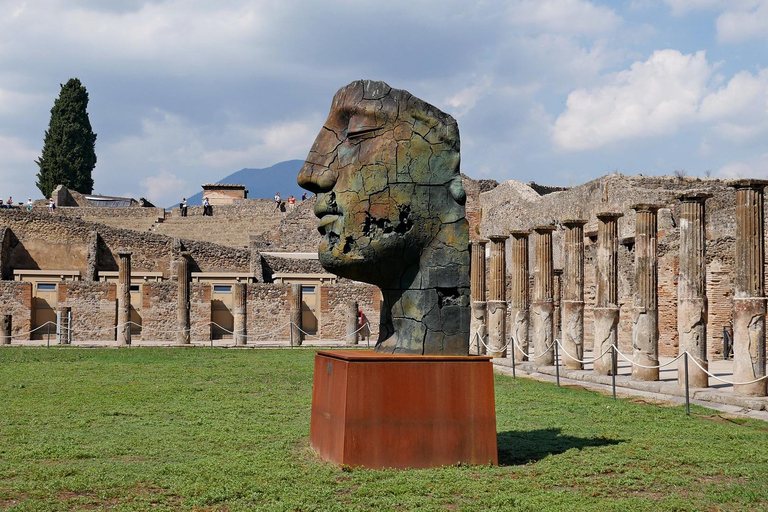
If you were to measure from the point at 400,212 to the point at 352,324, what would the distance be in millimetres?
19594

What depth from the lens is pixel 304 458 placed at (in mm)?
7367

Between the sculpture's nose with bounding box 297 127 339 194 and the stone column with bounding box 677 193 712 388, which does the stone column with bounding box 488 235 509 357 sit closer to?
the stone column with bounding box 677 193 712 388

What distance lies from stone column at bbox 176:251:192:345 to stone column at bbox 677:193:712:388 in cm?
Result: 1679

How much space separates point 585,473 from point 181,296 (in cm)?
2119

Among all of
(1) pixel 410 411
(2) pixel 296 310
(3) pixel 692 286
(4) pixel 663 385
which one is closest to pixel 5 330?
(2) pixel 296 310

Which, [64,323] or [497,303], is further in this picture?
[64,323]

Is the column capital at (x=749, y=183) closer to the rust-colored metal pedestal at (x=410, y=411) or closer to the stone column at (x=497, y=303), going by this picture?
the rust-colored metal pedestal at (x=410, y=411)

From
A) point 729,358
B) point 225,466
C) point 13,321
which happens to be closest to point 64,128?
point 13,321

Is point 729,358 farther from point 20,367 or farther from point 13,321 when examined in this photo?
point 13,321

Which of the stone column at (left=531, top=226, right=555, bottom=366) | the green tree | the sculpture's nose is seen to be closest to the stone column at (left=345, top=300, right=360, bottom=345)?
the stone column at (left=531, top=226, right=555, bottom=366)

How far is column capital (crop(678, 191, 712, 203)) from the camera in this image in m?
13.1

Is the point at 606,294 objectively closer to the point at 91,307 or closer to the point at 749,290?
the point at 749,290

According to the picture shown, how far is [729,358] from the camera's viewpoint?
63.5ft

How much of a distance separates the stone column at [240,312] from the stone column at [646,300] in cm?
1486
